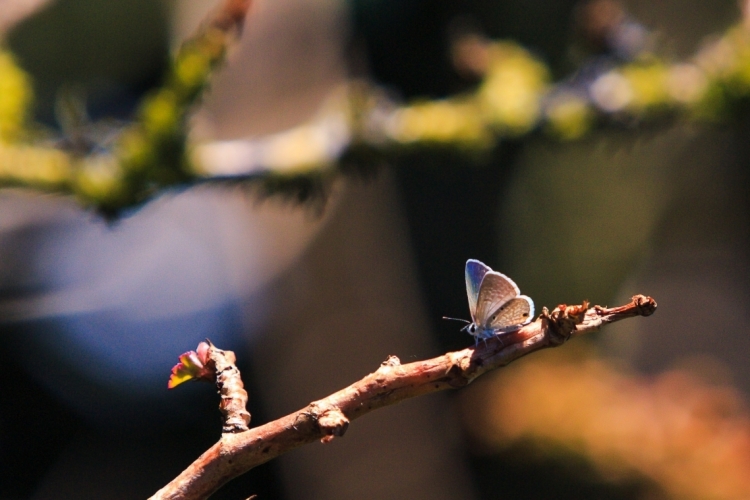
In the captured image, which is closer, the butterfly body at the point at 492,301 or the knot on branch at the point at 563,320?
the knot on branch at the point at 563,320

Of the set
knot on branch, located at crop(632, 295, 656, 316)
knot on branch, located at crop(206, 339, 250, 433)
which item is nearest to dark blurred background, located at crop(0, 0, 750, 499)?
knot on branch, located at crop(632, 295, 656, 316)

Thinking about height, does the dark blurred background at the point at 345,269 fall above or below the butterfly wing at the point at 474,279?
above

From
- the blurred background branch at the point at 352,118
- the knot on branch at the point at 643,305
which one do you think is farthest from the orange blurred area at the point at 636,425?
the knot on branch at the point at 643,305

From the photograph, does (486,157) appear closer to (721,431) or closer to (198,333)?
(721,431)

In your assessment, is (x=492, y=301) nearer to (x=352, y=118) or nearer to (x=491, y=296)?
(x=491, y=296)

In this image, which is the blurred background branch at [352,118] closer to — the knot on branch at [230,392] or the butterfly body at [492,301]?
the butterfly body at [492,301]

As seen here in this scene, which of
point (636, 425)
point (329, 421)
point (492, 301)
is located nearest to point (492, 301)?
point (492, 301)

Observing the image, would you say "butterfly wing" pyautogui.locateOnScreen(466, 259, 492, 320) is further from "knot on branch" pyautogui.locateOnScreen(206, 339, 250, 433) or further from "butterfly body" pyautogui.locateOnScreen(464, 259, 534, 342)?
"knot on branch" pyautogui.locateOnScreen(206, 339, 250, 433)
